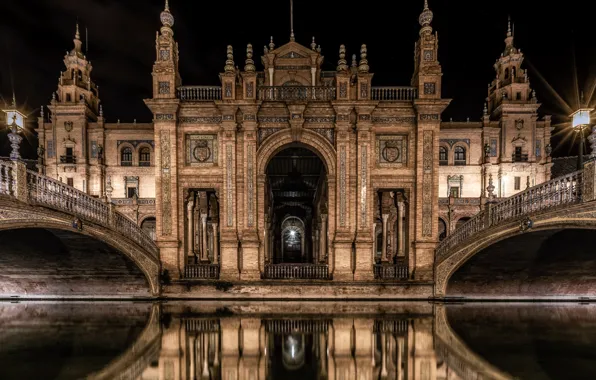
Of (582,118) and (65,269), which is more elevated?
(582,118)

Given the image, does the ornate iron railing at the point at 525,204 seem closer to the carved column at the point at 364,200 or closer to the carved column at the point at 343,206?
the carved column at the point at 364,200

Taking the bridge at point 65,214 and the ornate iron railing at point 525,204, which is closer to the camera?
the bridge at point 65,214

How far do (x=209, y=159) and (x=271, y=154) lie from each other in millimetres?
2799

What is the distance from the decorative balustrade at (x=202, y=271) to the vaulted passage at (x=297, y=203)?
205 inches

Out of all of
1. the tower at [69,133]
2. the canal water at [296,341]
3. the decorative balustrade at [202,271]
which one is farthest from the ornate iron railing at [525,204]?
the tower at [69,133]

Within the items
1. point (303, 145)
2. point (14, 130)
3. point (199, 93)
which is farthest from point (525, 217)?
point (14, 130)

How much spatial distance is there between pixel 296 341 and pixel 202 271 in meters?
6.94

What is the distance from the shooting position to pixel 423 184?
1423 cm

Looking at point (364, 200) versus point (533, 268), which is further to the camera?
point (364, 200)

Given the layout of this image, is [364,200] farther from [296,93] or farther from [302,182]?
[302,182]

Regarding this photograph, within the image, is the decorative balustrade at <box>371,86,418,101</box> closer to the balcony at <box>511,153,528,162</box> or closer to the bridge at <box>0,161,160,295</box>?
the bridge at <box>0,161,160,295</box>

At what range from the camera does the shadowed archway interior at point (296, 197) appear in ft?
63.6

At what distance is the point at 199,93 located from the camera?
1462 cm

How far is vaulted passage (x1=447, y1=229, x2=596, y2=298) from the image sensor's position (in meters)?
11.5
